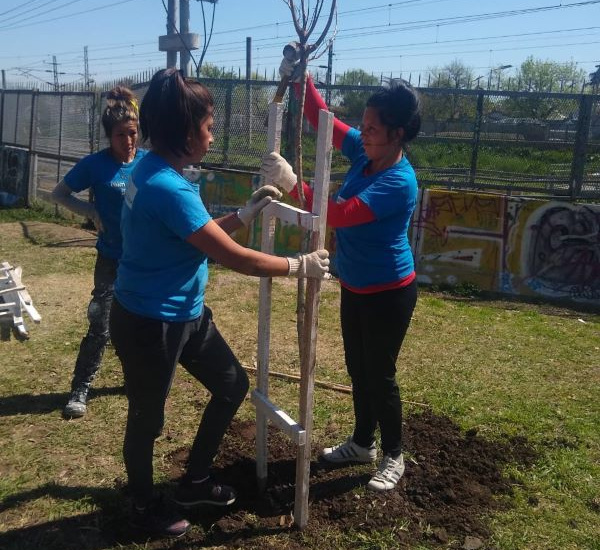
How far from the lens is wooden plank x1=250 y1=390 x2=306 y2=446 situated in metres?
2.83

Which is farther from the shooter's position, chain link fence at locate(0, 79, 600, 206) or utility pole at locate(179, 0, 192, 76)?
utility pole at locate(179, 0, 192, 76)

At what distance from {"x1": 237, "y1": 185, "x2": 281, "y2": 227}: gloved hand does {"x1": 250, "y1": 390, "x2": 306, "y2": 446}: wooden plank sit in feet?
2.91

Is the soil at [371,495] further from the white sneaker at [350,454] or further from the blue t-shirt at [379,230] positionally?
the blue t-shirt at [379,230]

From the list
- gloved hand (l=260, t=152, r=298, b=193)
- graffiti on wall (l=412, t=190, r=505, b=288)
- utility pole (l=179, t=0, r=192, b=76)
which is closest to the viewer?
gloved hand (l=260, t=152, r=298, b=193)

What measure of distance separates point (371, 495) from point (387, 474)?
0.14 meters

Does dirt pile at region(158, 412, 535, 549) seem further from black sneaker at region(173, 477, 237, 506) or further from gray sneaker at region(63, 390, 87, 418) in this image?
gray sneaker at region(63, 390, 87, 418)

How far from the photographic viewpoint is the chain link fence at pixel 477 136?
28.2 ft

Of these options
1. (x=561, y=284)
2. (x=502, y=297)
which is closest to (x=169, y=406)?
(x=502, y=297)

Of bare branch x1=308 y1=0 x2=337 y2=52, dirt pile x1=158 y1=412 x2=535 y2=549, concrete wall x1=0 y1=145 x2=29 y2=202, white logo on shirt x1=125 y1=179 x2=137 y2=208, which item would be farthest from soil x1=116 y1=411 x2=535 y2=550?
concrete wall x1=0 y1=145 x2=29 y2=202

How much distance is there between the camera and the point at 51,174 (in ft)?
40.5

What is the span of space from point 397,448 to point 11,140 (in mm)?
13422

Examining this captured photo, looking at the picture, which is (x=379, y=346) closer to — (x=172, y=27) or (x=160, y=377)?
(x=160, y=377)

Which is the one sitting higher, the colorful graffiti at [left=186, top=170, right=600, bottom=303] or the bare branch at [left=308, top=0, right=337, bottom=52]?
the bare branch at [left=308, top=0, right=337, bottom=52]

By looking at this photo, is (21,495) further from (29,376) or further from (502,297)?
(502,297)
